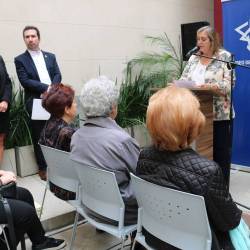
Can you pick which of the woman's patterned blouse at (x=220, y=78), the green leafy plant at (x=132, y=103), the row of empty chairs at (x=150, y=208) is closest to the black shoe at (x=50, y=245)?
the row of empty chairs at (x=150, y=208)

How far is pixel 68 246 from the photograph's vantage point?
103 inches

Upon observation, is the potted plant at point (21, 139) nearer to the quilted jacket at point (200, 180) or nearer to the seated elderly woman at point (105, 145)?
the seated elderly woman at point (105, 145)

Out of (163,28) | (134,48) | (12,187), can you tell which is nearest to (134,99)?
(134,48)

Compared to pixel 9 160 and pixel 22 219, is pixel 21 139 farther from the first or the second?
pixel 22 219

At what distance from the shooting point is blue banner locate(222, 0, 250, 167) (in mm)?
3723

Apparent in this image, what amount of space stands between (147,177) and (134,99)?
3451mm

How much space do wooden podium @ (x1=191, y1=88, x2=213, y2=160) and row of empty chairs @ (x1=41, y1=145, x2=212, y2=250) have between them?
1268 millimetres

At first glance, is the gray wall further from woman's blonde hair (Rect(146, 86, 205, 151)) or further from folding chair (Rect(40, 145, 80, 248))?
woman's blonde hair (Rect(146, 86, 205, 151))

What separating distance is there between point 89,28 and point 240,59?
86.3 inches

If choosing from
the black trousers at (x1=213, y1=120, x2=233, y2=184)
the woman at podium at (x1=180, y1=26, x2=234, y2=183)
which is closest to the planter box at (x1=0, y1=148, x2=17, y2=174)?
the woman at podium at (x1=180, y1=26, x2=234, y2=183)

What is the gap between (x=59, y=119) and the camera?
267 centimetres

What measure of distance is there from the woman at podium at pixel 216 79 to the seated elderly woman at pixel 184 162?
1.52 meters

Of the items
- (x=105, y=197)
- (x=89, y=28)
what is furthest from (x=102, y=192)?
(x=89, y=28)

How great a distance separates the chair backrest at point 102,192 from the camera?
186 centimetres
